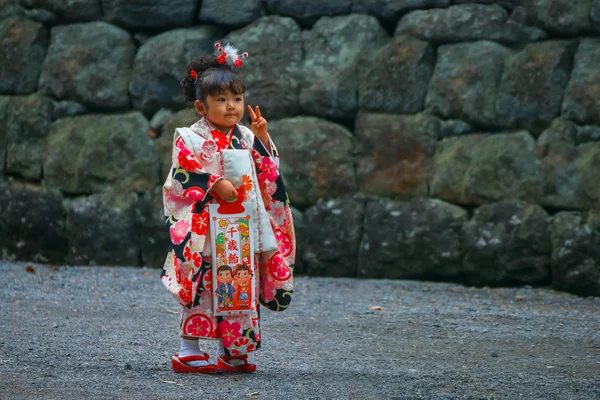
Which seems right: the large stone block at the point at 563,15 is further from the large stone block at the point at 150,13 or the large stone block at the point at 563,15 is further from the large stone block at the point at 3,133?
the large stone block at the point at 3,133

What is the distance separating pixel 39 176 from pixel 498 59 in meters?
3.52

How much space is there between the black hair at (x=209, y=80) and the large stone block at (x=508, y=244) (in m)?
2.61

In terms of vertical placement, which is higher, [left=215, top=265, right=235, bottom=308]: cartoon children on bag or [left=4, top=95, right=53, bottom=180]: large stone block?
[left=4, top=95, right=53, bottom=180]: large stone block

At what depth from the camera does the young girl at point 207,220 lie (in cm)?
355

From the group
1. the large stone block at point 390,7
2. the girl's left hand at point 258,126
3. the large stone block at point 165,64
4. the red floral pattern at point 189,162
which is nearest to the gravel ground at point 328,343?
the red floral pattern at point 189,162

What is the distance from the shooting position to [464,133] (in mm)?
5980

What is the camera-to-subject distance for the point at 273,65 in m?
6.39

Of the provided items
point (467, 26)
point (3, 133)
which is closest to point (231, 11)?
point (467, 26)

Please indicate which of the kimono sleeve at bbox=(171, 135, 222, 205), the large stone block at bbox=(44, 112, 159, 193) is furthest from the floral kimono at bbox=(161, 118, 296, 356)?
the large stone block at bbox=(44, 112, 159, 193)

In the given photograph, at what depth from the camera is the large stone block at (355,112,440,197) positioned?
6016 millimetres

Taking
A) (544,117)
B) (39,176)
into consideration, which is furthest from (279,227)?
(39,176)

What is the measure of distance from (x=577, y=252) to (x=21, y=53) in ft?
14.3

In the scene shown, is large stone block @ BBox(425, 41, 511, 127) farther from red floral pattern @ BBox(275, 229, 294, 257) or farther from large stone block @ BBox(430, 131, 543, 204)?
red floral pattern @ BBox(275, 229, 294, 257)

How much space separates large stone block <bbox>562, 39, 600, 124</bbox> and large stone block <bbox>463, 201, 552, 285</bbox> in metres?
0.62
